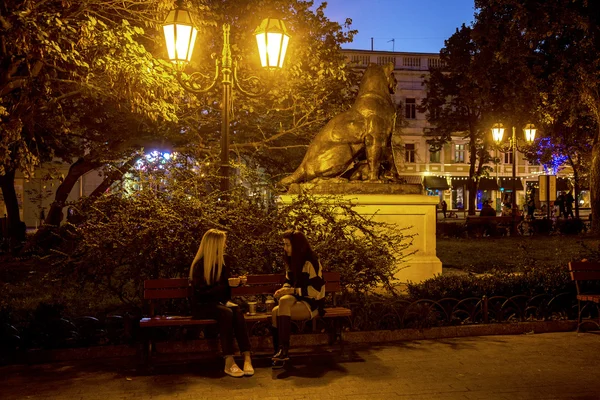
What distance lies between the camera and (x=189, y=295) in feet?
23.0

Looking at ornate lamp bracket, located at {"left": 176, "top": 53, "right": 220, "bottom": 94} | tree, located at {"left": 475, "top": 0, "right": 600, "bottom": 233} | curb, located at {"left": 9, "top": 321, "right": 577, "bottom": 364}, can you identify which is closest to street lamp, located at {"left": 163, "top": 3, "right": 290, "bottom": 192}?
ornate lamp bracket, located at {"left": 176, "top": 53, "right": 220, "bottom": 94}

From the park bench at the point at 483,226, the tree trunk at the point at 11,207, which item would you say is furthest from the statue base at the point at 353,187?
the tree trunk at the point at 11,207

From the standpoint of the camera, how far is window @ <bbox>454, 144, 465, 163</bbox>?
5778 cm

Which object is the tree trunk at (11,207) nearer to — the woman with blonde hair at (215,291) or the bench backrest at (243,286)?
the bench backrest at (243,286)

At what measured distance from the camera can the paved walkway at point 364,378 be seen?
225 inches

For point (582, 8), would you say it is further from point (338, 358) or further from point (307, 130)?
point (338, 358)

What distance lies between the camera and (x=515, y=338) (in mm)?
7938

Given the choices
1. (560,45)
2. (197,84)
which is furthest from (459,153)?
(197,84)

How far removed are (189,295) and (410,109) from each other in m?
50.6

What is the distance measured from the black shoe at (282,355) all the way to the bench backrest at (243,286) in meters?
1.03

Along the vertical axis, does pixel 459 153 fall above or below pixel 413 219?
above

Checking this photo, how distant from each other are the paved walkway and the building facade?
46.7 meters

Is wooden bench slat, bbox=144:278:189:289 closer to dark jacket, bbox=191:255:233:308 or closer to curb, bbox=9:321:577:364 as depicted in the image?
dark jacket, bbox=191:255:233:308

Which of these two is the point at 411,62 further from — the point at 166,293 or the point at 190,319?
the point at 190,319
